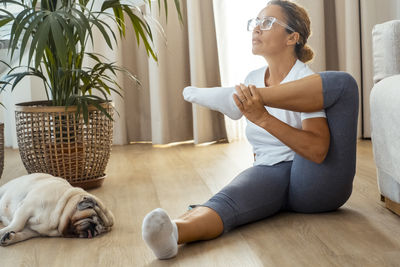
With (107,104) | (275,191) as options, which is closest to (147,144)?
(107,104)

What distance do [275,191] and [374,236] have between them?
32cm

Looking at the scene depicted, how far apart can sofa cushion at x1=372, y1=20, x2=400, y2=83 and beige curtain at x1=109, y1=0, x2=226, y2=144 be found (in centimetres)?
160

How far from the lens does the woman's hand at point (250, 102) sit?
1445mm

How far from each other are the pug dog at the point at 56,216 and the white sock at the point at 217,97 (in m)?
0.43

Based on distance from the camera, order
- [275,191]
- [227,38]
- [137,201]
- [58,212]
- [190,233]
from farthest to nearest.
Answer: [227,38] < [137,201] < [275,191] < [58,212] < [190,233]

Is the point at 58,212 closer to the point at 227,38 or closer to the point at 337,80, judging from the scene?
the point at 337,80

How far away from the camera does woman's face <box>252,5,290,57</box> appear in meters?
1.67

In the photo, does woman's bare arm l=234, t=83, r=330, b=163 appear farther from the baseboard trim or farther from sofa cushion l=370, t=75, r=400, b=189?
the baseboard trim

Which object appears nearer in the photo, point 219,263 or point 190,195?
point 219,263

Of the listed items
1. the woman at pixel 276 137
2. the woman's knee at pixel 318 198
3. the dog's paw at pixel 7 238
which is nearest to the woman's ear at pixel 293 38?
the woman at pixel 276 137

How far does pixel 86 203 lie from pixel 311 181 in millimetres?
660

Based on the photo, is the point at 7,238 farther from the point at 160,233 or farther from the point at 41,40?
the point at 41,40

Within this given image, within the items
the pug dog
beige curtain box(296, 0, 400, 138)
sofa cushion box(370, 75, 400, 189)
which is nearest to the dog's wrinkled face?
the pug dog

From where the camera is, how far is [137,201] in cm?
191
